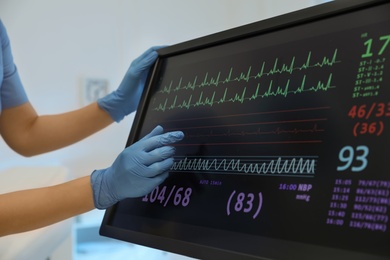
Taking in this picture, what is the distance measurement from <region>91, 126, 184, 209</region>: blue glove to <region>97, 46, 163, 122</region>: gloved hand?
32 centimetres

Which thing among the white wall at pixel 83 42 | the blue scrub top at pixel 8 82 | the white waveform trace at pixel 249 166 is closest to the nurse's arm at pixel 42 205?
the white waveform trace at pixel 249 166

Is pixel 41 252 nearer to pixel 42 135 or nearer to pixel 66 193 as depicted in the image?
pixel 66 193

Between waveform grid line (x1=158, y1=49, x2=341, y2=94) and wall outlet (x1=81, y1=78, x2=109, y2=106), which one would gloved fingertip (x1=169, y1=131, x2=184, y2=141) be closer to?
waveform grid line (x1=158, y1=49, x2=341, y2=94)

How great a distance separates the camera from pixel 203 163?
73cm

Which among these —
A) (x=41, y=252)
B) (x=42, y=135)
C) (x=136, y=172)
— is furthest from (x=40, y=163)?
(x=136, y=172)

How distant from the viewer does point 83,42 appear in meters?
1.91

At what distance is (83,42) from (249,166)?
1528 mm

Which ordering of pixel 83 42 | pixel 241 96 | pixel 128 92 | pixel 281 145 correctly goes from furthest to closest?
1. pixel 83 42
2. pixel 128 92
3. pixel 241 96
4. pixel 281 145

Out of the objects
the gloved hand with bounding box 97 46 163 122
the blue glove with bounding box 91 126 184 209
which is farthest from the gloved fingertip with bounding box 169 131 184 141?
the gloved hand with bounding box 97 46 163 122

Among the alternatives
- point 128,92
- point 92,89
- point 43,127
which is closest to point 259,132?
point 128,92

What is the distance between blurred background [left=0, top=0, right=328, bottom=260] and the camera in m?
1.78

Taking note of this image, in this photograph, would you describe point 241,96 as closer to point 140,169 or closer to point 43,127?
point 140,169

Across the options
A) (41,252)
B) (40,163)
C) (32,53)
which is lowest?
(41,252)

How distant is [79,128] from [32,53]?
79 cm
